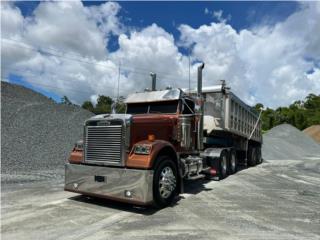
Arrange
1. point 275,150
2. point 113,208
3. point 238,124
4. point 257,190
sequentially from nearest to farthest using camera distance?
point 113,208 → point 257,190 → point 238,124 → point 275,150

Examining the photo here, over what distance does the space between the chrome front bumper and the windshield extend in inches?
98.1

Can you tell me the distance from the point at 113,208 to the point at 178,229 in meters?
1.88

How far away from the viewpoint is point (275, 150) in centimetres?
2875

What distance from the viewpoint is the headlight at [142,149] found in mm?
6654

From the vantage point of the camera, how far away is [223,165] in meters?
11.5

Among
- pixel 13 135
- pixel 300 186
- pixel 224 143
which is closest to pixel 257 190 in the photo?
pixel 300 186

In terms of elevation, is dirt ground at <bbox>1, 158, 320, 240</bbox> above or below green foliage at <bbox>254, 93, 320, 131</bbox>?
below

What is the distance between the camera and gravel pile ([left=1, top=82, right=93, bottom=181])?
1236cm

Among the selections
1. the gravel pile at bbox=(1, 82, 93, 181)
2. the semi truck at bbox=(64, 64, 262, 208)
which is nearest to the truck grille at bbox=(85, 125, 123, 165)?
the semi truck at bbox=(64, 64, 262, 208)

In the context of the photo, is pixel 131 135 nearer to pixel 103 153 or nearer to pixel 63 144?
pixel 103 153

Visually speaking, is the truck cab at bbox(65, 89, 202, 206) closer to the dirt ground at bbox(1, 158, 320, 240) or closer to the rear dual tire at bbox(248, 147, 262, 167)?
the dirt ground at bbox(1, 158, 320, 240)

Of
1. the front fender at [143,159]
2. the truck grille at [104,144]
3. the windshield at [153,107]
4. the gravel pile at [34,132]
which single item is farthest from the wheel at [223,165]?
the gravel pile at [34,132]

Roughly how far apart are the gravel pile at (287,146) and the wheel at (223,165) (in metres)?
14.5

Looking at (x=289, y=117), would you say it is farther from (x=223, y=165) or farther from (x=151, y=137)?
(x=151, y=137)
